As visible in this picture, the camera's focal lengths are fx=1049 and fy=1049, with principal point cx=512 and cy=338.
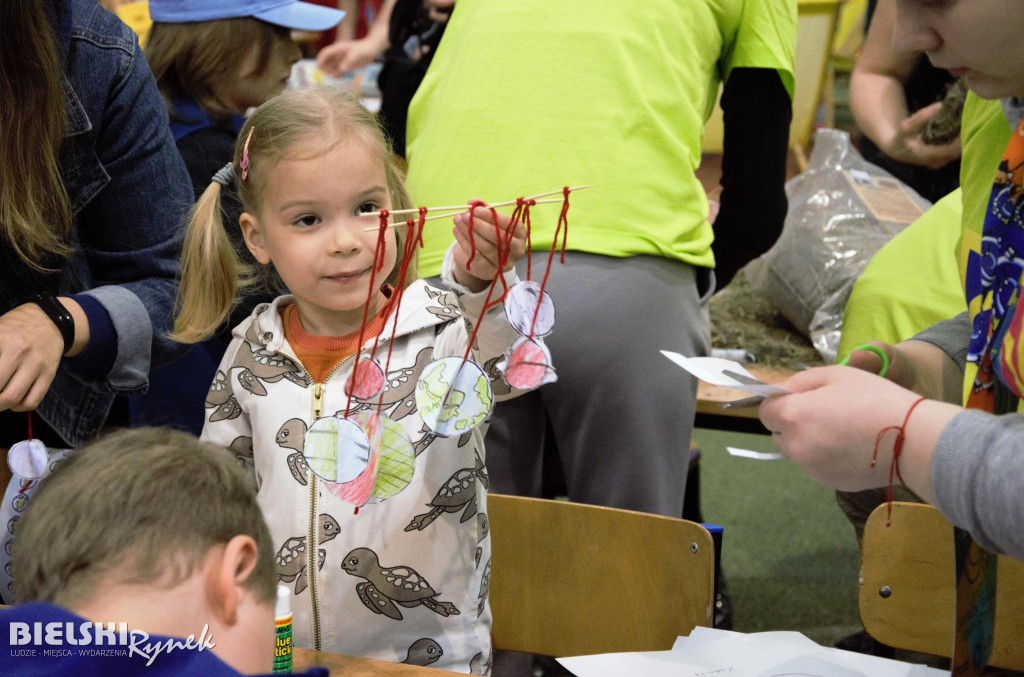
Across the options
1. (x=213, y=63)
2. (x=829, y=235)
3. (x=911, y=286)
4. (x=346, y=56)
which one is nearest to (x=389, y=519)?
(x=911, y=286)

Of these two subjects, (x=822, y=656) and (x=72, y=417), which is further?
(x=72, y=417)

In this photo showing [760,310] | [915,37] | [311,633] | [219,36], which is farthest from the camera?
[760,310]

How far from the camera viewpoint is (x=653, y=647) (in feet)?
4.89

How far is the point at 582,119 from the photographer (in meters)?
1.58

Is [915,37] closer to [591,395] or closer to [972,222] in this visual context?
[972,222]

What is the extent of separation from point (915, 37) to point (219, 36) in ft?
5.36

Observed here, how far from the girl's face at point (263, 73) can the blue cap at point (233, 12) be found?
0.20ft

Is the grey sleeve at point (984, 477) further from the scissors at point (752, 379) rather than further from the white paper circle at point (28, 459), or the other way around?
the white paper circle at point (28, 459)

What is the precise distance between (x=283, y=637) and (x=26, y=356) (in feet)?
1.70

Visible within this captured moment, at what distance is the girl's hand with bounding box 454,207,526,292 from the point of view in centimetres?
120

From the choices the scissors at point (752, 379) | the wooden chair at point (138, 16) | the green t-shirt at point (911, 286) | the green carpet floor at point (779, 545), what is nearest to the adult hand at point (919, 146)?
the green t-shirt at point (911, 286)

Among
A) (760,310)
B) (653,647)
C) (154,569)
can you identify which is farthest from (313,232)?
(760,310)

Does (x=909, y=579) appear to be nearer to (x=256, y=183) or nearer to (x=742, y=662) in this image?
(x=742, y=662)

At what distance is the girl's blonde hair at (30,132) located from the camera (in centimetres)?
139
